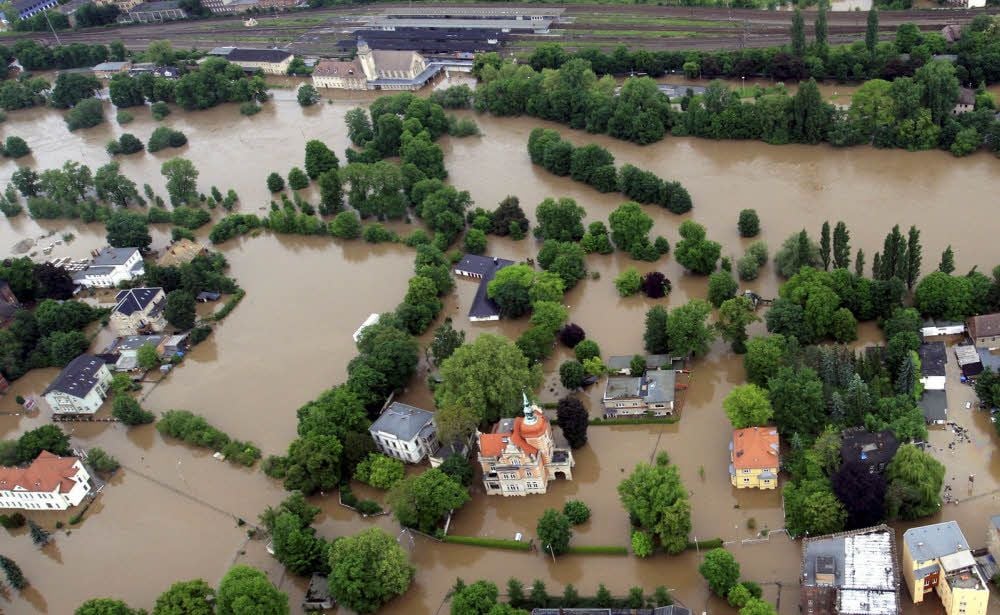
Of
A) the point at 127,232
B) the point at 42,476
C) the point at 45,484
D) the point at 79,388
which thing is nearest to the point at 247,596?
the point at 45,484

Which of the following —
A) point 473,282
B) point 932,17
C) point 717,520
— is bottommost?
point 717,520

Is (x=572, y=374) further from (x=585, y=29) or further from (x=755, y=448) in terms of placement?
(x=585, y=29)

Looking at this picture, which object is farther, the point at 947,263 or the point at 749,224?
the point at 749,224

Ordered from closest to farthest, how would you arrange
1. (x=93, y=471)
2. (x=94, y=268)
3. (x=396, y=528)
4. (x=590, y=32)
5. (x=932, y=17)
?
1. (x=396, y=528)
2. (x=93, y=471)
3. (x=94, y=268)
4. (x=932, y=17)
5. (x=590, y=32)

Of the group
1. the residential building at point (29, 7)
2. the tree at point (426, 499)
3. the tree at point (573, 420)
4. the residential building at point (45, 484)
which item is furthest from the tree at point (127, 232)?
the residential building at point (29, 7)

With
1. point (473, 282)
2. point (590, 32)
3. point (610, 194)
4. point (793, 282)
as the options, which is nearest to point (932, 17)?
point (590, 32)

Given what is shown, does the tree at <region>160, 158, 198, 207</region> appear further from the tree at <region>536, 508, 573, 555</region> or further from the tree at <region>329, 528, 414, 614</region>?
the tree at <region>536, 508, 573, 555</region>

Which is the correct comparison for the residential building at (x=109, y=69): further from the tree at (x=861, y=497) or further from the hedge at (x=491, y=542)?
the tree at (x=861, y=497)

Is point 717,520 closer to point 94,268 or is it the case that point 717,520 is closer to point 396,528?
point 396,528
